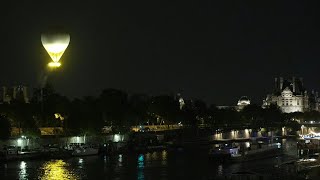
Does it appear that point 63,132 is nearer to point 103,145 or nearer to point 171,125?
point 103,145

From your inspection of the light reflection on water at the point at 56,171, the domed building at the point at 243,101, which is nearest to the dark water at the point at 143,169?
the light reflection on water at the point at 56,171

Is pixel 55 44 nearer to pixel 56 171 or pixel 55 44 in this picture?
pixel 55 44

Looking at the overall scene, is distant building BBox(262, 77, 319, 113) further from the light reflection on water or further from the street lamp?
the street lamp

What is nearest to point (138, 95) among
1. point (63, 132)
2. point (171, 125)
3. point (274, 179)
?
point (171, 125)

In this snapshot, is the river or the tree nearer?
the river

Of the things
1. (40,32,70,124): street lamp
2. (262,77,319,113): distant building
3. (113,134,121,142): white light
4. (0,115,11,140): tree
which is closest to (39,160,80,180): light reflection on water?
(0,115,11,140): tree

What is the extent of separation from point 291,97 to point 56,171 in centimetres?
10153

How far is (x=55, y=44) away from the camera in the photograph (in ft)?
66.6

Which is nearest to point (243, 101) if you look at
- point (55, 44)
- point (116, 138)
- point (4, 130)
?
point (116, 138)

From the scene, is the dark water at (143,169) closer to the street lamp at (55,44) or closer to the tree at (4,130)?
the tree at (4,130)

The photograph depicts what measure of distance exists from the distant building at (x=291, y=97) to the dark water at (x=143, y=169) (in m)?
88.9

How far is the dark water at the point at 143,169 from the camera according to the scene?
100 ft

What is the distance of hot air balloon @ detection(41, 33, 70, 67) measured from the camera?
20.3m

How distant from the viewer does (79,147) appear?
45.8m
